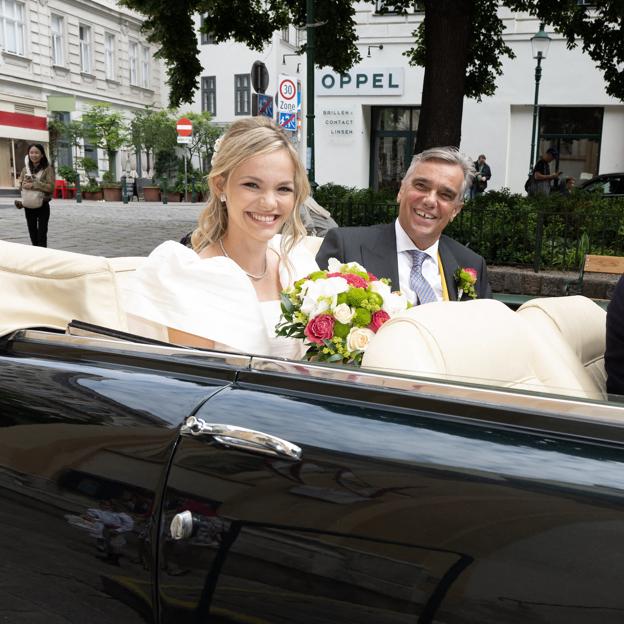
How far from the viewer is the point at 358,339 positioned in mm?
2109

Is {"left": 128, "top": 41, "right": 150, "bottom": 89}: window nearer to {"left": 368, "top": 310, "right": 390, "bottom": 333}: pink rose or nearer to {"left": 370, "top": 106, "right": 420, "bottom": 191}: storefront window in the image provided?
{"left": 370, "top": 106, "right": 420, "bottom": 191}: storefront window

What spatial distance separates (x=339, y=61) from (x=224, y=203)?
12258 mm

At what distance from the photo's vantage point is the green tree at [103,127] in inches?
1437

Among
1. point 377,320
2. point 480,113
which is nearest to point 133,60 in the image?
point 480,113

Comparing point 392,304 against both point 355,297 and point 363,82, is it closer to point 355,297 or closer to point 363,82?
point 355,297

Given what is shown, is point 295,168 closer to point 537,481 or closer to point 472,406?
point 472,406

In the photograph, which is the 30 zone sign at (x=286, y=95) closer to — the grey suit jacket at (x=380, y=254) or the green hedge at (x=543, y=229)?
the green hedge at (x=543, y=229)

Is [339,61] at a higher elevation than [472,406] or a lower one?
higher

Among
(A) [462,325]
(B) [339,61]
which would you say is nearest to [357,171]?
(B) [339,61]

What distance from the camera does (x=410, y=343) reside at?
5.35 ft

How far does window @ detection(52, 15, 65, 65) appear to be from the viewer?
3700 cm

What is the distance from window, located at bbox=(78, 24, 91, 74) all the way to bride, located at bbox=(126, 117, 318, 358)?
130 ft

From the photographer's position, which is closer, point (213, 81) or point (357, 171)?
point (357, 171)

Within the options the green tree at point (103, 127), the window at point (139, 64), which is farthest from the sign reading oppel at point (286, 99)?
the window at point (139, 64)
